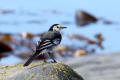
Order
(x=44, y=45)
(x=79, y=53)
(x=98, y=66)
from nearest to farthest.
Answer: (x=44, y=45)
(x=98, y=66)
(x=79, y=53)

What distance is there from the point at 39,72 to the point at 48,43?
1.34ft

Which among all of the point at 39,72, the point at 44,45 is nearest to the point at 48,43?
the point at 44,45

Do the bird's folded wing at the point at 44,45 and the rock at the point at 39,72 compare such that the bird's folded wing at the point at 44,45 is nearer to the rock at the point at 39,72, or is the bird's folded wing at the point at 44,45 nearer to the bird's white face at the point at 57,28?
the rock at the point at 39,72

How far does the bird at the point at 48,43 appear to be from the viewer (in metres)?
5.39

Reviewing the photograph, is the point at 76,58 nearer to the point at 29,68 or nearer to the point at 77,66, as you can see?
the point at 77,66

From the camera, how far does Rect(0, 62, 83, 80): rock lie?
541 cm

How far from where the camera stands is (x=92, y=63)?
10.3m

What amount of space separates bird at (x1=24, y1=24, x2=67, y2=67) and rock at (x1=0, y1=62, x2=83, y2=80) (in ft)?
0.56

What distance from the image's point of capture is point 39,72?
18.0 ft

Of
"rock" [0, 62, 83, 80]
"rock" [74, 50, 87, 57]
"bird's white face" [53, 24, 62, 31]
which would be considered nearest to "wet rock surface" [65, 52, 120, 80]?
"rock" [74, 50, 87, 57]

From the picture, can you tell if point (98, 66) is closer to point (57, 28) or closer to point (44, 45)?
point (57, 28)

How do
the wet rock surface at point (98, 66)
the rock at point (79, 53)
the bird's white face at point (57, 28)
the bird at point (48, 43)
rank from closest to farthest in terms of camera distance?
the bird at point (48, 43) < the bird's white face at point (57, 28) < the wet rock surface at point (98, 66) < the rock at point (79, 53)

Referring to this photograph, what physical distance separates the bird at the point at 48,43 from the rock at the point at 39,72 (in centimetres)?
17

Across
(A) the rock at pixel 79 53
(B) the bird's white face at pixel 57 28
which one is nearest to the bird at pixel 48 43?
(B) the bird's white face at pixel 57 28
